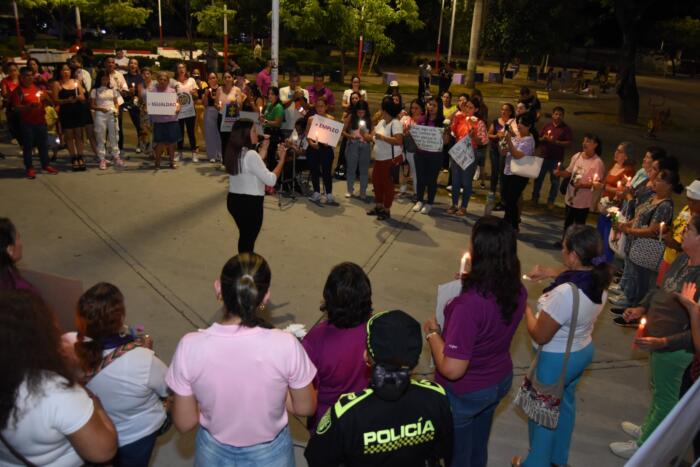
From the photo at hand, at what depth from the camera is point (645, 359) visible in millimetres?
6246

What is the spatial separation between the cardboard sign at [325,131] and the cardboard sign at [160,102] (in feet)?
9.95

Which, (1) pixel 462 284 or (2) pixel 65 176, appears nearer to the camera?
(1) pixel 462 284

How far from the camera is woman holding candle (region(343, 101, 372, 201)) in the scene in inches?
395

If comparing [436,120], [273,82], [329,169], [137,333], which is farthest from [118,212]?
[137,333]

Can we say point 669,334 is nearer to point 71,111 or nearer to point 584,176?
point 584,176

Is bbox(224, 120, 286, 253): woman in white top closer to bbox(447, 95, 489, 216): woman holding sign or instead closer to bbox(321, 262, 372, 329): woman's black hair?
bbox(321, 262, 372, 329): woman's black hair

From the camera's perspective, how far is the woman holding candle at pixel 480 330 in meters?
3.30

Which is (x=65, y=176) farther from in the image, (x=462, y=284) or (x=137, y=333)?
(x=462, y=284)

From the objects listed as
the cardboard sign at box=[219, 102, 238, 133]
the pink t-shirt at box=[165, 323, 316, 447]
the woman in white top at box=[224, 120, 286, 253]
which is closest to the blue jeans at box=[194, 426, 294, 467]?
the pink t-shirt at box=[165, 323, 316, 447]

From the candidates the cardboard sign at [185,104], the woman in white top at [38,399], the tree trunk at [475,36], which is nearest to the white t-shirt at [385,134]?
the cardboard sign at [185,104]

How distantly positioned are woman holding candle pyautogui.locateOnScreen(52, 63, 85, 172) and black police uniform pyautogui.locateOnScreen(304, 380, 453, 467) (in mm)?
10201

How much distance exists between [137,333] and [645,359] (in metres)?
5.19

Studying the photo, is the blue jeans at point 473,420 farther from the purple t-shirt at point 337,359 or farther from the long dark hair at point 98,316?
the long dark hair at point 98,316

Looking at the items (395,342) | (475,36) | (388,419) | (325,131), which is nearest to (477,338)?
(395,342)
